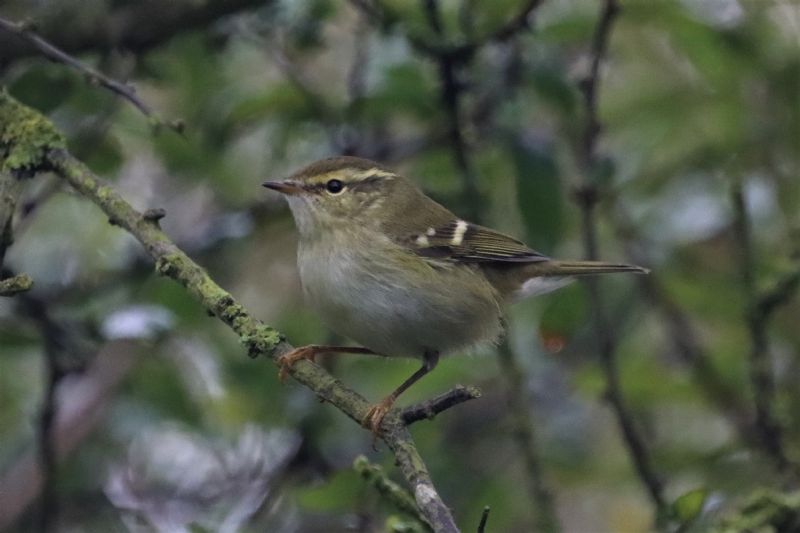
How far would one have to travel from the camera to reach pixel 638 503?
5.89m

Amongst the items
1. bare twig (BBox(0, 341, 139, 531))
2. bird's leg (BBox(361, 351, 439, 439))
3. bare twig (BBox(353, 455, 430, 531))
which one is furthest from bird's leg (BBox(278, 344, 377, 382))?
bare twig (BBox(0, 341, 139, 531))

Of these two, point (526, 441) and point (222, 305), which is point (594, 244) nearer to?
point (526, 441)

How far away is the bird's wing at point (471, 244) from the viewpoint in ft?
12.9

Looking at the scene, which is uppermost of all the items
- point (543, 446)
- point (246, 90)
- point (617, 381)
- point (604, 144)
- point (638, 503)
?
point (246, 90)

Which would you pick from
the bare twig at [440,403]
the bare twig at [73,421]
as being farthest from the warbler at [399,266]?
the bare twig at [73,421]

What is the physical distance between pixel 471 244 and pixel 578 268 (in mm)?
419

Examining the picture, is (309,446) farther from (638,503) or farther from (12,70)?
(638,503)

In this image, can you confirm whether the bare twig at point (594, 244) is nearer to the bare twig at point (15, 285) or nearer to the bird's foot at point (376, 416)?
the bird's foot at point (376, 416)

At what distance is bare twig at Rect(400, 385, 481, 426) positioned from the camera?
2178mm

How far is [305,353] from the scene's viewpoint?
3299 mm

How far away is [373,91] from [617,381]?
137 centimetres

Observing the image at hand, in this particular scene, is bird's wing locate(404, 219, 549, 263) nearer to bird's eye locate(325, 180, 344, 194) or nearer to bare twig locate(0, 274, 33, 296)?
bird's eye locate(325, 180, 344, 194)

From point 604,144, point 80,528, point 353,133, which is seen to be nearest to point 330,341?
point 353,133

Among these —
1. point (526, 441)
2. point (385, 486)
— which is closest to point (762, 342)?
point (526, 441)
